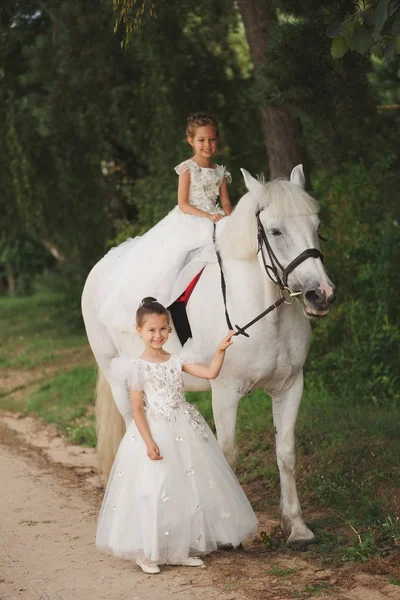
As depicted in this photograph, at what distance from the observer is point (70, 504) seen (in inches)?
253

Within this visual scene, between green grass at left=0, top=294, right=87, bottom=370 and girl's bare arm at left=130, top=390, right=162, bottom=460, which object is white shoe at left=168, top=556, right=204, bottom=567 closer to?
girl's bare arm at left=130, top=390, right=162, bottom=460

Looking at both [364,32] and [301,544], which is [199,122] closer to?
[364,32]

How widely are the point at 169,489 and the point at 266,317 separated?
1.15 m

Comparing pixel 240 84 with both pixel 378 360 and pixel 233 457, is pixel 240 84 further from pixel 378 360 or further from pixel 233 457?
pixel 233 457

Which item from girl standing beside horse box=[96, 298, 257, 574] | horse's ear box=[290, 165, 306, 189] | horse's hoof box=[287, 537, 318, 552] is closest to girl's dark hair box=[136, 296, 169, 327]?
girl standing beside horse box=[96, 298, 257, 574]

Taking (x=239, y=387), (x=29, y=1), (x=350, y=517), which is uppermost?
(x=29, y=1)

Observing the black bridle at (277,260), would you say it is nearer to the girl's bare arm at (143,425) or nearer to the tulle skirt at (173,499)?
the tulle skirt at (173,499)

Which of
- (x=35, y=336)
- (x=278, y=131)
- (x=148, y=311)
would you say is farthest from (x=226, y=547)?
(x=35, y=336)

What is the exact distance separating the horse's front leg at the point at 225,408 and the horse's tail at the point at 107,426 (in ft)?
5.39

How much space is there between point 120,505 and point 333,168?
14.1ft

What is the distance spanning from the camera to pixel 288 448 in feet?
17.8

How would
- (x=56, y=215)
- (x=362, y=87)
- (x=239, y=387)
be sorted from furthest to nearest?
(x=56, y=215) → (x=362, y=87) → (x=239, y=387)

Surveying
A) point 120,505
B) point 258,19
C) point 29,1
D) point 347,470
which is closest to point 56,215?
point 29,1

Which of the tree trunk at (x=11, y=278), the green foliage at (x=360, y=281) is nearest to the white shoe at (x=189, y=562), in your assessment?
the green foliage at (x=360, y=281)
